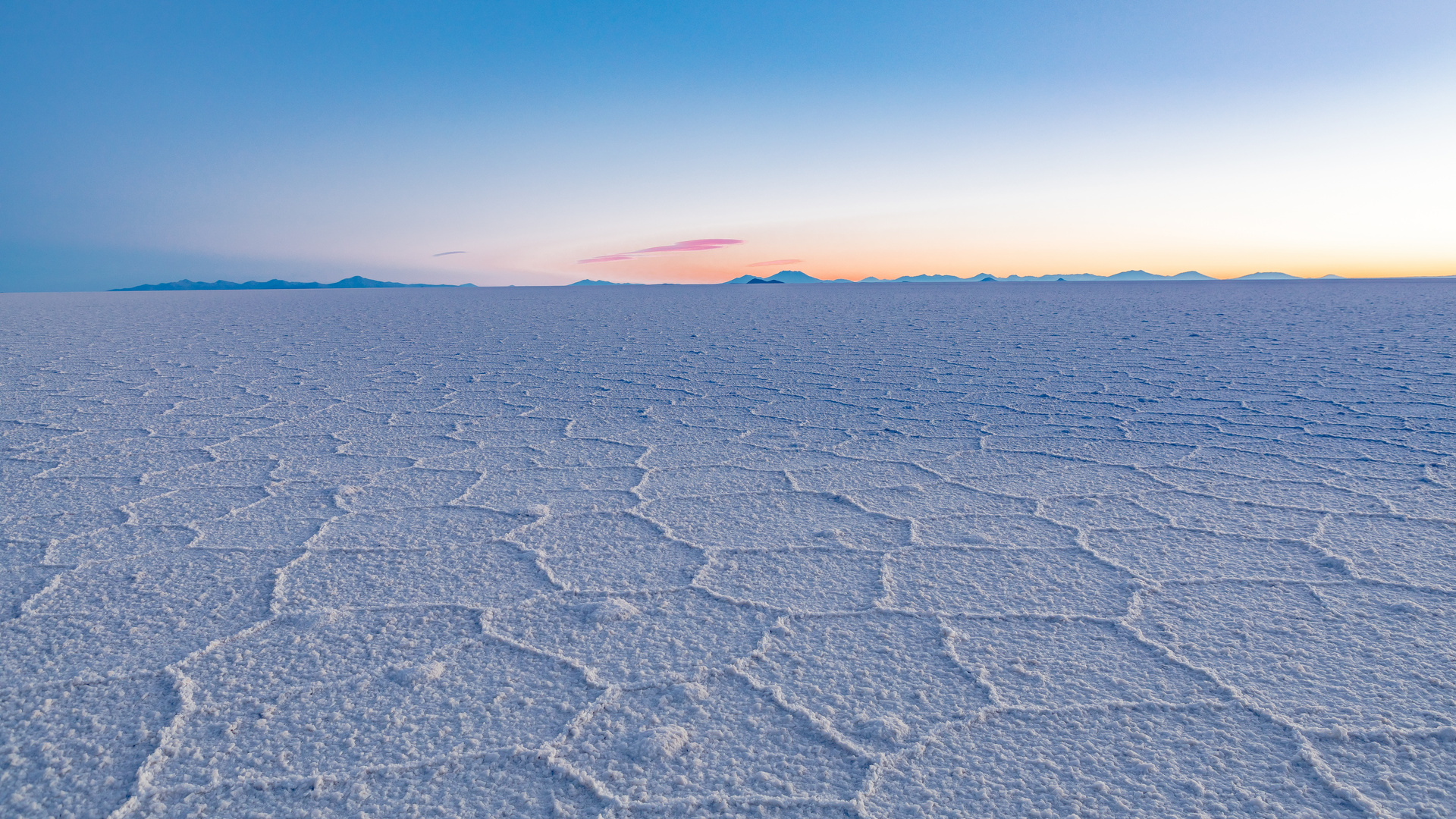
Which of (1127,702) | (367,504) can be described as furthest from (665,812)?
(367,504)

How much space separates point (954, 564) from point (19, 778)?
3.97 feet

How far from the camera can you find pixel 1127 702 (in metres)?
0.94

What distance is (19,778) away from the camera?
2.68 ft

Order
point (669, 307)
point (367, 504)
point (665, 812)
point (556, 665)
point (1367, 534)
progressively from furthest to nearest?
point (669, 307) → point (367, 504) → point (1367, 534) → point (556, 665) → point (665, 812)

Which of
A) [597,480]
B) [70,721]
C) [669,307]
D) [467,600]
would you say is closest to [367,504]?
[597,480]

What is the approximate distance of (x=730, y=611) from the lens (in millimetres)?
1191

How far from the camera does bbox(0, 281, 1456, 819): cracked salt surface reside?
2.70ft

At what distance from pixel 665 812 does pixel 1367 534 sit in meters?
1.40

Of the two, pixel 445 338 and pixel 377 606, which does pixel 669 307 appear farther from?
pixel 377 606

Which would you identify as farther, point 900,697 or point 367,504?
point 367,504

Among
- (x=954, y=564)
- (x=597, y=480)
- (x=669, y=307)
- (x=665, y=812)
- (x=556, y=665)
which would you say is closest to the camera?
(x=665, y=812)

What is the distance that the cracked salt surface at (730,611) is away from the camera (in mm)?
824

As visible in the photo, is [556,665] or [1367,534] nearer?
[556,665]

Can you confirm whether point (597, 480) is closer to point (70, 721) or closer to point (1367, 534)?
point (70, 721)
